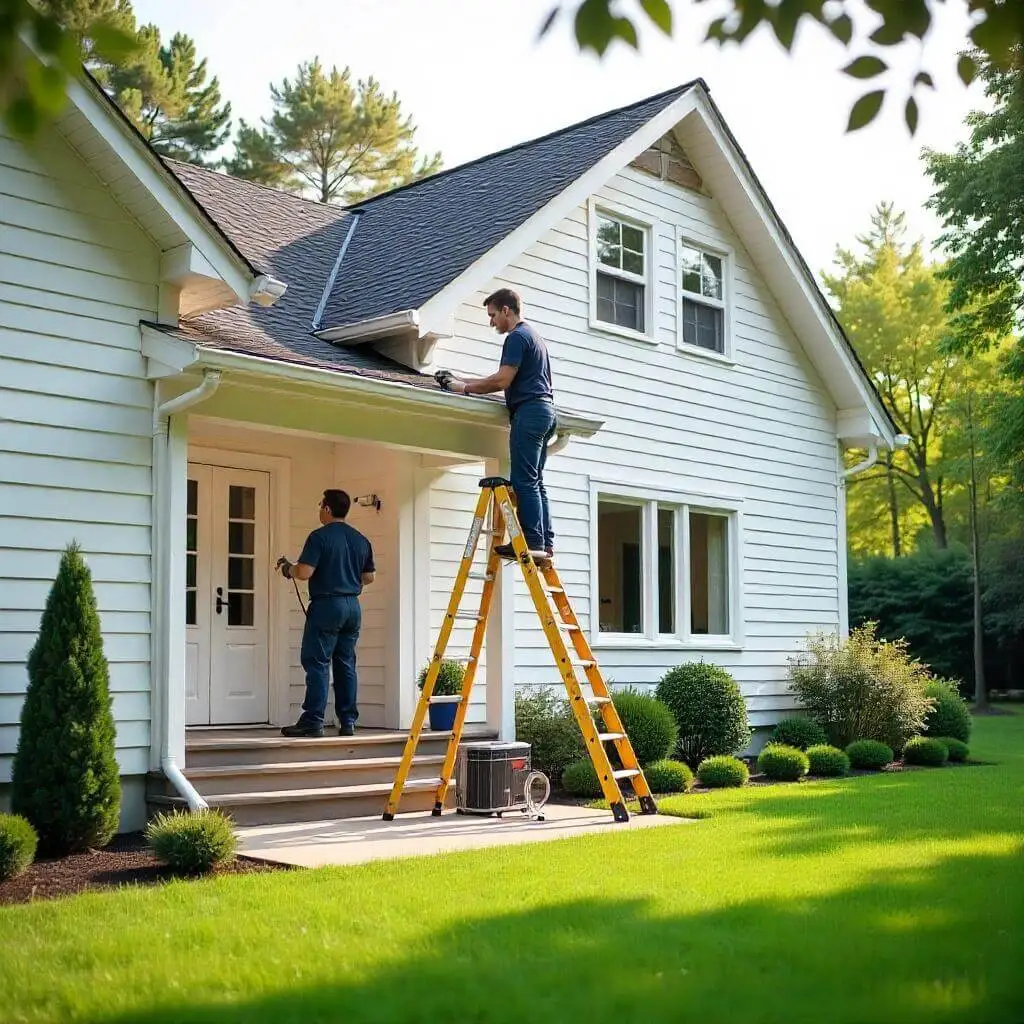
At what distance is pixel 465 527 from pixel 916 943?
720 cm

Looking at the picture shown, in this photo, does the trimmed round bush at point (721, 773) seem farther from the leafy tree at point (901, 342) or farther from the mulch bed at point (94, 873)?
the leafy tree at point (901, 342)

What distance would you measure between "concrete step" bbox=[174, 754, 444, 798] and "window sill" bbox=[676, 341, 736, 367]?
6.15 metres

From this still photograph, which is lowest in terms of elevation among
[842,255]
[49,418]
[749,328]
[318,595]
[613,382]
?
[318,595]

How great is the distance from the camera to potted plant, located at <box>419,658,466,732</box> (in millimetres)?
10930

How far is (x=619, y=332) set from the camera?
1373cm

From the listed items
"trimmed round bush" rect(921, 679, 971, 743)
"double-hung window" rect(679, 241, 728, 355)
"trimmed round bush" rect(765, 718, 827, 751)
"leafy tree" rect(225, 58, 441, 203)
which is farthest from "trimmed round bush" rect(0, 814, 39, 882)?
"leafy tree" rect(225, 58, 441, 203)

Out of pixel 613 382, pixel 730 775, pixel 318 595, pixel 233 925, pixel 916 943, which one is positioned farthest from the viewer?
pixel 613 382

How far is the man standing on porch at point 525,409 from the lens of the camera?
962 centimetres

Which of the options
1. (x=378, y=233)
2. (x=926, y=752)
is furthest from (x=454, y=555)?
(x=926, y=752)

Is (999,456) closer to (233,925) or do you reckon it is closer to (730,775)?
(730,775)

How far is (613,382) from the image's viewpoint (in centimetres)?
1368

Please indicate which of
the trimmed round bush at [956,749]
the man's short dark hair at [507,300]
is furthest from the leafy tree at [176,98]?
the trimmed round bush at [956,749]

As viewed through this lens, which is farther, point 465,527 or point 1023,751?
point 1023,751

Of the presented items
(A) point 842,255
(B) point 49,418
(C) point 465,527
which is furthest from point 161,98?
(B) point 49,418
